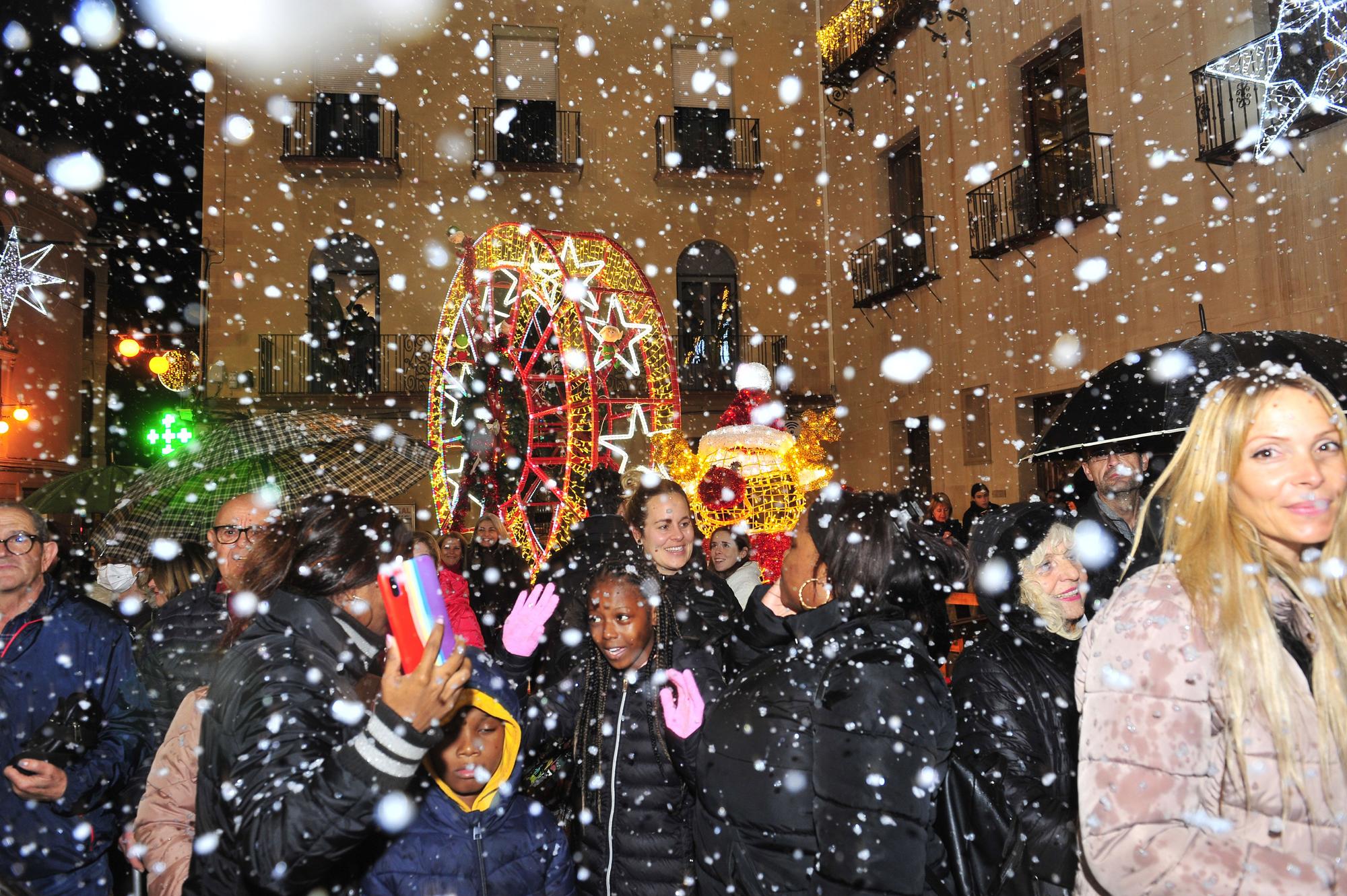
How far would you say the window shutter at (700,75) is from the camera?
57.2ft

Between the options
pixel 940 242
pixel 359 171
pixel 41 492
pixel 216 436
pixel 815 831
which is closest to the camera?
pixel 815 831

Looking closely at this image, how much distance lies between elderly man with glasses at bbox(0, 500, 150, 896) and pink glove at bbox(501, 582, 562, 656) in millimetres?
1369

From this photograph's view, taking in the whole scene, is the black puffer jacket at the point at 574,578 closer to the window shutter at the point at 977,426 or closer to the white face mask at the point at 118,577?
the white face mask at the point at 118,577

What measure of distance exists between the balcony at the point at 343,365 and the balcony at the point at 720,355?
4762mm

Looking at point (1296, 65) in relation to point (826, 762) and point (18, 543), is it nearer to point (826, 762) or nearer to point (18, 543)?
point (826, 762)

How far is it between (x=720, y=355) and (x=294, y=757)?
16.0m

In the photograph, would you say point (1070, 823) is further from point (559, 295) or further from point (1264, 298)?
point (1264, 298)

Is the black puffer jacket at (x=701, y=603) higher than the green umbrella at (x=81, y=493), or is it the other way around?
the green umbrella at (x=81, y=493)

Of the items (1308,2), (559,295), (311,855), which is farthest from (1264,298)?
(311,855)

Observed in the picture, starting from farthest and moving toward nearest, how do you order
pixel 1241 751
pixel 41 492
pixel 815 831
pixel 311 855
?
pixel 41 492, pixel 815 831, pixel 311 855, pixel 1241 751

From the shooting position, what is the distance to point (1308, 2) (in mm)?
7715

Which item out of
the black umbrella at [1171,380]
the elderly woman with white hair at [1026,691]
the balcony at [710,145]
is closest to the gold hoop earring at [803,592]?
the elderly woman with white hair at [1026,691]

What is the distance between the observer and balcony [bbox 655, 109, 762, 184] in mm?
17141

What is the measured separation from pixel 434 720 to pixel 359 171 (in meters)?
16.7
